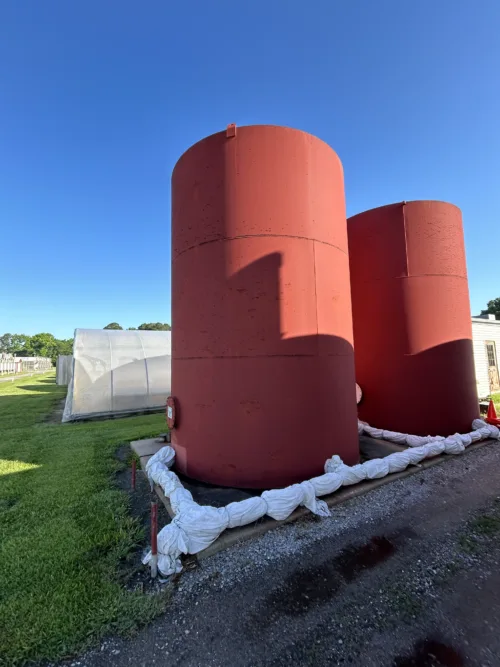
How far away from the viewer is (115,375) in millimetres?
11430

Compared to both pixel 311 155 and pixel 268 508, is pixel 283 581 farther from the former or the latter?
pixel 311 155

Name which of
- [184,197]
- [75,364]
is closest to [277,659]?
[184,197]

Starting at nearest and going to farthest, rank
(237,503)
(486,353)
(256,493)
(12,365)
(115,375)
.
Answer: (237,503)
(256,493)
(115,375)
(486,353)
(12,365)

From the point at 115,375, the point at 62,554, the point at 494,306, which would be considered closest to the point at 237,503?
the point at 62,554

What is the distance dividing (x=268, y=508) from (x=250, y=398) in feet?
4.45

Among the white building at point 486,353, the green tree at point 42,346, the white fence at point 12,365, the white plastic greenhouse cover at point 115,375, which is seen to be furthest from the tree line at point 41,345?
the white building at point 486,353

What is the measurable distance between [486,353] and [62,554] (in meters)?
14.7

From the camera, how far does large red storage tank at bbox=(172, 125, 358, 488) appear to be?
425 cm

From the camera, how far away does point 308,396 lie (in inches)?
172

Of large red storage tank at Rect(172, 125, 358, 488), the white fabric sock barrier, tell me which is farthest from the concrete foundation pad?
large red storage tank at Rect(172, 125, 358, 488)

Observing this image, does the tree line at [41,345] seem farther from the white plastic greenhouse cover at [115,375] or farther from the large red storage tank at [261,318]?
the large red storage tank at [261,318]

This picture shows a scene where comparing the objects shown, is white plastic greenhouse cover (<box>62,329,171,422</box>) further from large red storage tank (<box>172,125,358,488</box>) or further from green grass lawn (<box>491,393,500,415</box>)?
green grass lawn (<box>491,393,500,415</box>)

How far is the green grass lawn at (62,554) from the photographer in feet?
7.37

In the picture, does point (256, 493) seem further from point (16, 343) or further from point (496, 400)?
point (16, 343)
